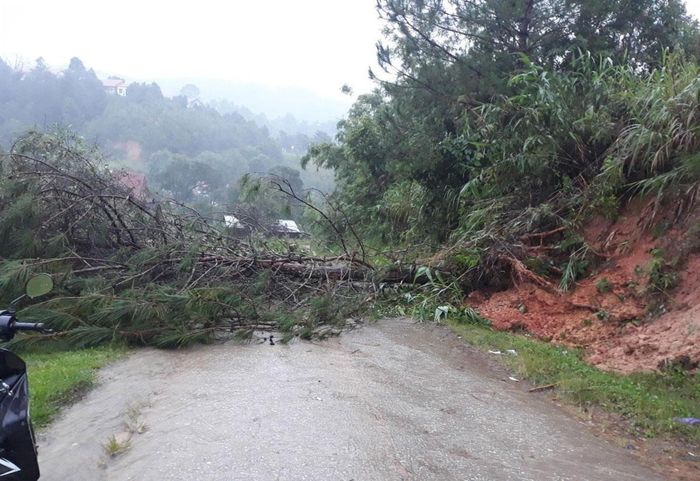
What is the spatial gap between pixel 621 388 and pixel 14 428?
458 centimetres

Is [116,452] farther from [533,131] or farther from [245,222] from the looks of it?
[533,131]

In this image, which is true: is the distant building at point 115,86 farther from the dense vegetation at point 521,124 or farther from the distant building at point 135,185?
the distant building at point 135,185

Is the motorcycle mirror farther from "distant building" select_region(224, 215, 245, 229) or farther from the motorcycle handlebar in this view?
"distant building" select_region(224, 215, 245, 229)

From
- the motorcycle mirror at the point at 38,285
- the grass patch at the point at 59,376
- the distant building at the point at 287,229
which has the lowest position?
the grass patch at the point at 59,376

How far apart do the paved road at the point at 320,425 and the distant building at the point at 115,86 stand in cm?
4703

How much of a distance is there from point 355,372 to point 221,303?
2.10 m

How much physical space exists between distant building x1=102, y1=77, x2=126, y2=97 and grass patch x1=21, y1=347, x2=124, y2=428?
1794 inches

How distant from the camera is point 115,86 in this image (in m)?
51.2

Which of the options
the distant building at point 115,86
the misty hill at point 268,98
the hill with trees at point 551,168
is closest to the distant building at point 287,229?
the hill with trees at point 551,168

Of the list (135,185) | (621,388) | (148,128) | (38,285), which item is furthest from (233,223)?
(148,128)

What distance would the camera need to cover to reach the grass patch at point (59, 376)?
491 cm

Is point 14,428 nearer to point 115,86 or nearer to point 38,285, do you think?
point 38,285

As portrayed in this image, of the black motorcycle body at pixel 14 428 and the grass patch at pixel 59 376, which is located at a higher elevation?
the black motorcycle body at pixel 14 428

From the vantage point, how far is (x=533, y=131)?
915cm
